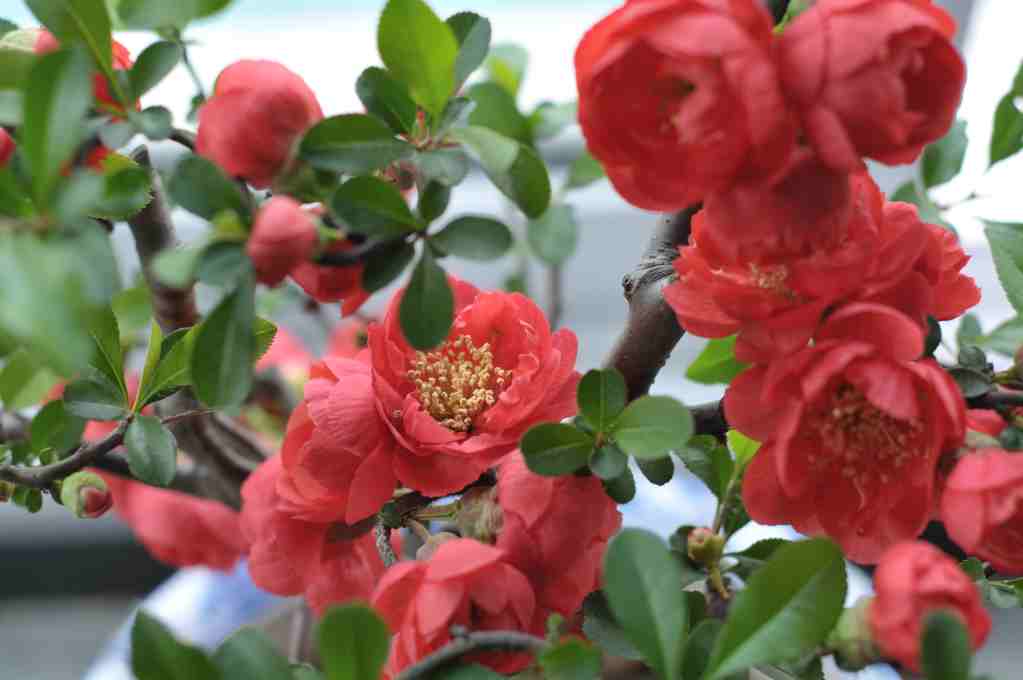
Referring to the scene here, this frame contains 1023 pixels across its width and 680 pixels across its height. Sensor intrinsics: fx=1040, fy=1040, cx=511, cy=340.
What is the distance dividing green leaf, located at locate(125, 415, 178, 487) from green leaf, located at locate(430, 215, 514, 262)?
149mm

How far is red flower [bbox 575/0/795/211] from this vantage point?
0.29 m

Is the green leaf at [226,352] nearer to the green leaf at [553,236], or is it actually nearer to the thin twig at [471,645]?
the thin twig at [471,645]

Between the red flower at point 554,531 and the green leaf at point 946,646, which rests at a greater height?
the green leaf at point 946,646

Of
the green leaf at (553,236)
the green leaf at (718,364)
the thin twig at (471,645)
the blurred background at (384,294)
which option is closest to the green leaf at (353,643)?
the thin twig at (471,645)

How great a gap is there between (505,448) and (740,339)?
0.35ft

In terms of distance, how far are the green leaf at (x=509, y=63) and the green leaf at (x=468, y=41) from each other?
1.31ft

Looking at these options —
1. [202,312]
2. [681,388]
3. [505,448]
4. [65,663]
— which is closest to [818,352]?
[505,448]

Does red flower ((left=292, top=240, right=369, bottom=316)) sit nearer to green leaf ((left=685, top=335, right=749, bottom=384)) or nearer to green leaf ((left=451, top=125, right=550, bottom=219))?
green leaf ((left=451, top=125, right=550, bottom=219))

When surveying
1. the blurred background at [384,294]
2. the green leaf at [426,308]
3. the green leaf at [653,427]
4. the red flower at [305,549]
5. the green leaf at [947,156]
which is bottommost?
the blurred background at [384,294]

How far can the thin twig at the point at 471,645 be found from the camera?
0.34 meters

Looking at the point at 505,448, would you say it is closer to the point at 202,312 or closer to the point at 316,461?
the point at 316,461

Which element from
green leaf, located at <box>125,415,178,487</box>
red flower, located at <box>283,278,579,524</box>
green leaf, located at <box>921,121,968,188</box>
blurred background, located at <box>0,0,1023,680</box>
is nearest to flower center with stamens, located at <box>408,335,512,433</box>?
red flower, located at <box>283,278,579,524</box>

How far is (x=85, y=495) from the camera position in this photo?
1.53ft

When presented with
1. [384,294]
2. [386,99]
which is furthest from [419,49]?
[384,294]
